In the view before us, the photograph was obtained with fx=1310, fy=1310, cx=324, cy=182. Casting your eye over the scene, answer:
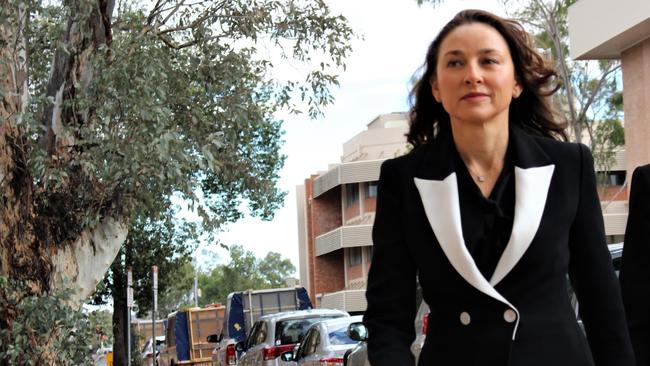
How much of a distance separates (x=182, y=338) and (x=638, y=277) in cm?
3975

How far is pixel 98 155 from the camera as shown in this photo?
1656cm

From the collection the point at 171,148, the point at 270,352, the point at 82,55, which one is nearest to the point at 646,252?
the point at 171,148

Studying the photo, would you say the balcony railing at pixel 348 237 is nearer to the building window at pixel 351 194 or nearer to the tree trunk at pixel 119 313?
the building window at pixel 351 194

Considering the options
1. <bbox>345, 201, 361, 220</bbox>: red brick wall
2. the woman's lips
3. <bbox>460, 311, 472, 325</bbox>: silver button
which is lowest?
<bbox>460, 311, 472, 325</bbox>: silver button

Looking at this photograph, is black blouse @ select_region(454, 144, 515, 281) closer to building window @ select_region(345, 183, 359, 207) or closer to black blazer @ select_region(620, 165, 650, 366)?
black blazer @ select_region(620, 165, 650, 366)

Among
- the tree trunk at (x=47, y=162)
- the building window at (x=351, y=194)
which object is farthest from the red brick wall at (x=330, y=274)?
the tree trunk at (x=47, y=162)

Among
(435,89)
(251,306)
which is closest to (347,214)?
(251,306)

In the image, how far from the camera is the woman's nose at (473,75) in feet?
10.8

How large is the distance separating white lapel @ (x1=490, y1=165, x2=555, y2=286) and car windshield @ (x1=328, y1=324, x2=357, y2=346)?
14219 millimetres

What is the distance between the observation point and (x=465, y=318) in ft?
10.7

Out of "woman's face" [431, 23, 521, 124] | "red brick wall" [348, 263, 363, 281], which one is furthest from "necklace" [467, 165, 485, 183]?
"red brick wall" [348, 263, 363, 281]

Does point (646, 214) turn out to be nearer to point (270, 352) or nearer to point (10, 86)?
point (10, 86)

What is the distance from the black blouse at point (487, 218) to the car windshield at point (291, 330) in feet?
60.8

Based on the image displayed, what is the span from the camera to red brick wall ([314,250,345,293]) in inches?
2842
